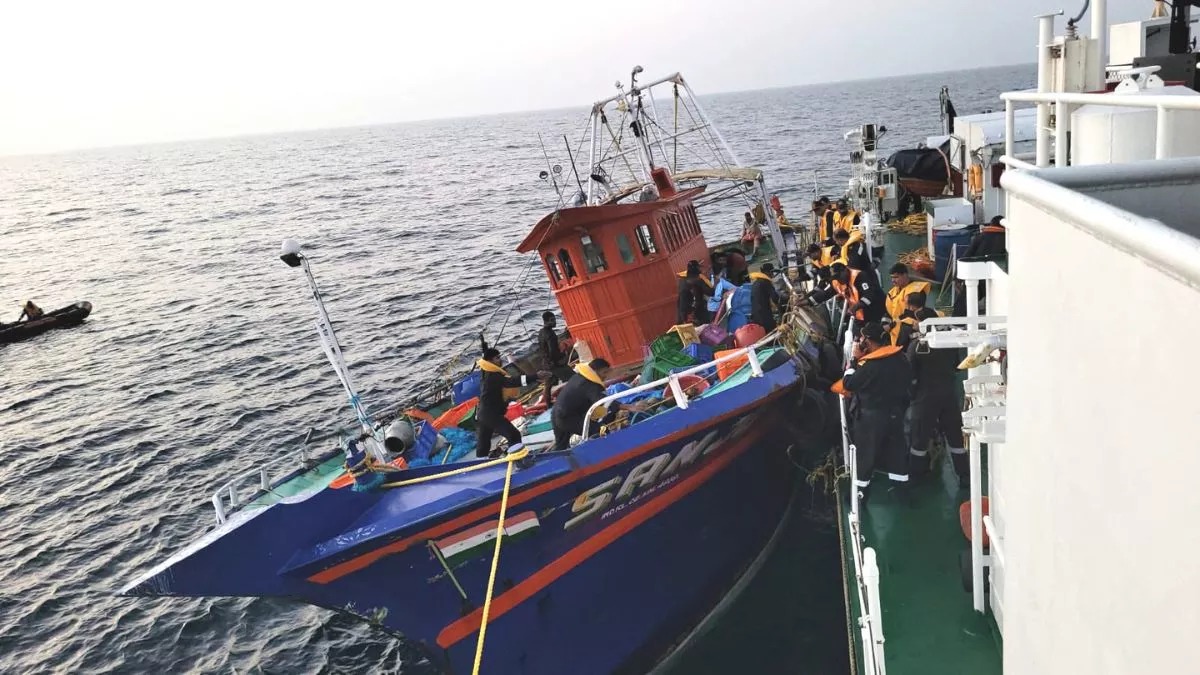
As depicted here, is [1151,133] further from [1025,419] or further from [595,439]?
[595,439]

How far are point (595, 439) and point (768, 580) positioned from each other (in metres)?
3.86

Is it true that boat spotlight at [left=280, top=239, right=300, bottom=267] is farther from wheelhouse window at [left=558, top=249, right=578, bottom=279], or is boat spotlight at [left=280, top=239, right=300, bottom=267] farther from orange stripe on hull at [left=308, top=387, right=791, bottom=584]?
wheelhouse window at [left=558, top=249, right=578, bottom=279]

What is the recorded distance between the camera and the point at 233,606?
12.9 m

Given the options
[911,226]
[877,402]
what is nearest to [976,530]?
[877,402]

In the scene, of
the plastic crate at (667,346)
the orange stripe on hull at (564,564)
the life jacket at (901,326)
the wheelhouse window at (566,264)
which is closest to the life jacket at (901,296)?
the life jacket at (901,326)

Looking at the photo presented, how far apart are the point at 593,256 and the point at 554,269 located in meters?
0.72

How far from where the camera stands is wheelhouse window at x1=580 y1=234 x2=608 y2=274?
11.9 meters

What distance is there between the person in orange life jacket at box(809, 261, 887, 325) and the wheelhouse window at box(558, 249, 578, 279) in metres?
3.80

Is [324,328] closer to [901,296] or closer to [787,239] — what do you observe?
[901,296]

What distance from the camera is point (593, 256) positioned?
12.0 metres

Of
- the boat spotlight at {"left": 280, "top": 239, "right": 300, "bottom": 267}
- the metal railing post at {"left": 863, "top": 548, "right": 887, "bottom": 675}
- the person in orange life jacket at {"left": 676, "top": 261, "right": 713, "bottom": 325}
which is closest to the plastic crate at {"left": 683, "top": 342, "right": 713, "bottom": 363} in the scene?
the person in orange life jacket at {"left": 676, "top": 261, "right": 713, "bottom": 325}

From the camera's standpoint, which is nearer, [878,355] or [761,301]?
[878,355]

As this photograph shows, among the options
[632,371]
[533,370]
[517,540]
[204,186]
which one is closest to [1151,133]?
[517,540]

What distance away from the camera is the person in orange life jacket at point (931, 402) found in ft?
25.8
